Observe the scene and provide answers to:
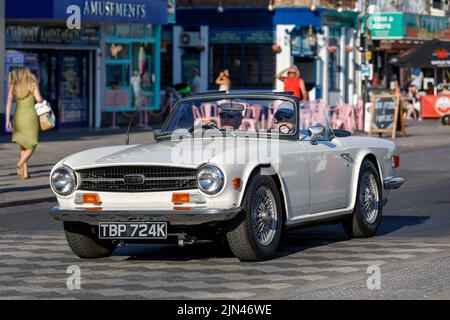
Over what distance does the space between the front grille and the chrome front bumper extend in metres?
0.22

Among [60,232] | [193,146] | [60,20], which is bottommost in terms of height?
[60,232]

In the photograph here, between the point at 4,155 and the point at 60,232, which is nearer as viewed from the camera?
the point at 60,232

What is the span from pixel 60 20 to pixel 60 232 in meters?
18.8

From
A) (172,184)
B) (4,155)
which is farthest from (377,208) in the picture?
(4,155)

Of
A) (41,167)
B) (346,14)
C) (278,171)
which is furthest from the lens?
(346,14)

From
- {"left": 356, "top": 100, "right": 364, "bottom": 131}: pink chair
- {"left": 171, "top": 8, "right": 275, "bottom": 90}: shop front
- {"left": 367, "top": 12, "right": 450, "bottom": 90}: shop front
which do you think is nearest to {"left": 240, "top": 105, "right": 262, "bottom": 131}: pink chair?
{"left": 356, "top": 100, "right": 364, "bottom": 131}: pink chair

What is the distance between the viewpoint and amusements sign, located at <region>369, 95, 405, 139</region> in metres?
33.7

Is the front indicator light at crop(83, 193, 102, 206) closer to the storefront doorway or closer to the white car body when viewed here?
the white car body

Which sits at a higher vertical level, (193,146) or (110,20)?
(110,20)

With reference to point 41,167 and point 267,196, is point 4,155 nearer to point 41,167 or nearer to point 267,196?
point 41,167

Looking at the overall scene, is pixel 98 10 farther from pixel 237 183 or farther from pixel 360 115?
pixel 237 183

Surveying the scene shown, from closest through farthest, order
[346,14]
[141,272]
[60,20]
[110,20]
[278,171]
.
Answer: [141,272], [278,171], [60,20], [110,20], [346,14]

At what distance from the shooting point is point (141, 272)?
10648 millimetres

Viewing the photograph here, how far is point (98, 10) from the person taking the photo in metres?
33.8
